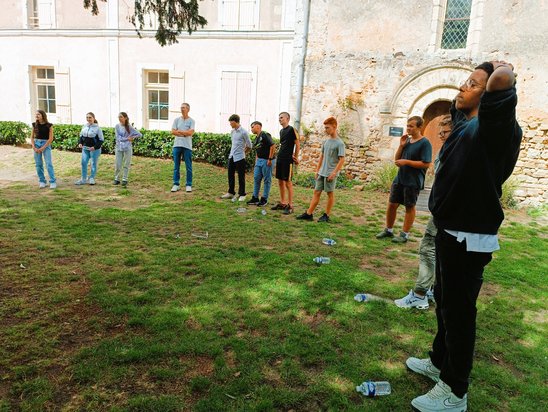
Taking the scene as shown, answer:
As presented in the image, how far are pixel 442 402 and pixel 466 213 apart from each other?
3.55ft

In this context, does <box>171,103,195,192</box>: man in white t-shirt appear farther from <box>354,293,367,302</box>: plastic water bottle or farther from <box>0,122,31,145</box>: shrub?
<box>0,122,31,145</box>: shrub

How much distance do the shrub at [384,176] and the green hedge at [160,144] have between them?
347 cm

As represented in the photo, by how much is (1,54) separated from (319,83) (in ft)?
38.2

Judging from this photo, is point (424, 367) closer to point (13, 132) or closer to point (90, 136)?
point (90, 136)

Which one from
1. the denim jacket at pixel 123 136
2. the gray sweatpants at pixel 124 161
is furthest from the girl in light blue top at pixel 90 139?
the gray sweatpants at pixel 124 161

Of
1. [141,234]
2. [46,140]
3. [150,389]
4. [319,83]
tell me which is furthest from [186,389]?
[319,83]

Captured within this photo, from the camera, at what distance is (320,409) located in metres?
2.34

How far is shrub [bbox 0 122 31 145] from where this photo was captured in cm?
1375

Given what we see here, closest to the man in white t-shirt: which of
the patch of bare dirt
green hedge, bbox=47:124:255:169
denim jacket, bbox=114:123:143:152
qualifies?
denim jacket, bbox=114:123:143:152

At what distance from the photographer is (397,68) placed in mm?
10719

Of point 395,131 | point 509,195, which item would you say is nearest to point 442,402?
point 509,195

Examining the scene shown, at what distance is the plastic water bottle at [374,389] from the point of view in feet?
Answer: 8.08

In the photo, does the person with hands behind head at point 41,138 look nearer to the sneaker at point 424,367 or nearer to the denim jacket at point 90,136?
the denim jacket at point 90,136

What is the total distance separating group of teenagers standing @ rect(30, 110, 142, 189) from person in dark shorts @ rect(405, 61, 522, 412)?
784 cm
